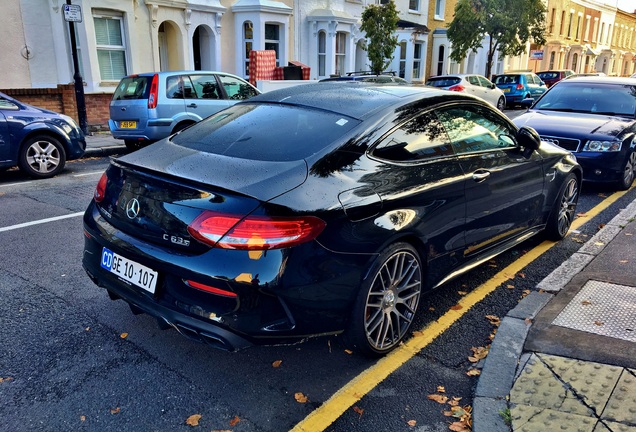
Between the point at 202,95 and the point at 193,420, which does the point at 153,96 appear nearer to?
the point at 202,95

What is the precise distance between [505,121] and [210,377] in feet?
10.8

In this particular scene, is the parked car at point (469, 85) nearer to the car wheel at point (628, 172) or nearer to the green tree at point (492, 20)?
the green tree at point (492, 20)

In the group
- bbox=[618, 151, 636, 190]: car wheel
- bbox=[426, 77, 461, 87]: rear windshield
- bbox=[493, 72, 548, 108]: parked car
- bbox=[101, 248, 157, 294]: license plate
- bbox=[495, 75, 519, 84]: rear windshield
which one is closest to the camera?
bbox=[101, 248, 157, 294]: license plate

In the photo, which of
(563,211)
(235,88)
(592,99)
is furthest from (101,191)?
(235,88)

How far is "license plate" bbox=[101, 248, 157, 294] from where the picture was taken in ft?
9.44

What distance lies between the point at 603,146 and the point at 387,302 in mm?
5738

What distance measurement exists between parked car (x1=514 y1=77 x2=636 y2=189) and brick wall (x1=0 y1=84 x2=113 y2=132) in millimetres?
11067

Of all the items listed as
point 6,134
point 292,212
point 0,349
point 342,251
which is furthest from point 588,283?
point 6,134

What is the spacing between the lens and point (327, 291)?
283cm

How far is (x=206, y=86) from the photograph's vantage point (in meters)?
11.2

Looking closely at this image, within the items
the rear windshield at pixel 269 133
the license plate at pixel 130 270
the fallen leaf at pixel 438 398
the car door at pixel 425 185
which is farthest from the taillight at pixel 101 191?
the fallen leaf at pixel 438 398

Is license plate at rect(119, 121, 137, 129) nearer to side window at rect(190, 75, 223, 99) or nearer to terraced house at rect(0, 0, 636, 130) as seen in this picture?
side window at rect(190, 75, 223, 99)

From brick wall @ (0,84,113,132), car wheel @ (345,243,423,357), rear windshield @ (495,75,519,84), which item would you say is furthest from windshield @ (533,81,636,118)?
rear windshield @ (495,75,519,84)

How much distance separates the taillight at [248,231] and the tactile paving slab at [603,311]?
2.13 meters
